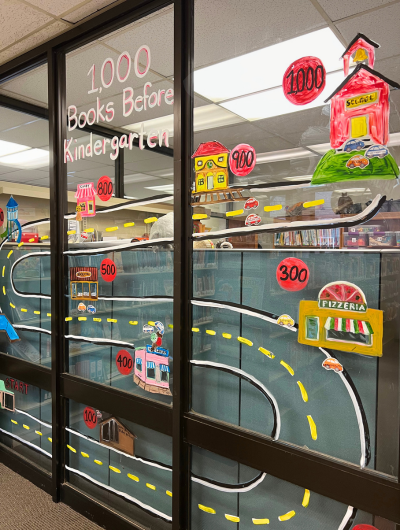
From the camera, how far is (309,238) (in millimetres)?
1436

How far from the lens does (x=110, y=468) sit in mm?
2150

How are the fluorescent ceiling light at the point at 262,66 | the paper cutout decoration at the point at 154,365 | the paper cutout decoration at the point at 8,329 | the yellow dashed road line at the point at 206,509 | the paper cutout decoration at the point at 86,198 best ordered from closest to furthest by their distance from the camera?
the fluorescent ceiling light at the point at 262,66 < the yellow dashed road line at the point at 206,509 < the paper cutout decoration at the point at 154,365 < the paper cutout decoration at the point at 86,198 < the paper cutout decoration at the point at 8,329

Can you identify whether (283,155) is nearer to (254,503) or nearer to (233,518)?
(254,503)

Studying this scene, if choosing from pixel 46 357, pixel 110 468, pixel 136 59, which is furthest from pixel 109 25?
pixel 110 468

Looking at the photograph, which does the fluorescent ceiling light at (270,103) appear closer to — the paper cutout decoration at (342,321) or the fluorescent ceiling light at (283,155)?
the fluorescent ceiling light at (283,155)

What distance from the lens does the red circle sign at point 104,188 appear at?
2027mm

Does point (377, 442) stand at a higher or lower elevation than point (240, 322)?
lower

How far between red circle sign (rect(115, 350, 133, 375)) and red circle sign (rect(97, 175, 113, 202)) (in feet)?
2.65

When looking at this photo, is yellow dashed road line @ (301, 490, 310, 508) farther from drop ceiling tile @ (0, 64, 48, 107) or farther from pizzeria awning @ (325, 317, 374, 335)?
drop ceiling tile @ (0, 64, 48, 107)

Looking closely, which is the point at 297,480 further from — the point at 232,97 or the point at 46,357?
the point at 46,357

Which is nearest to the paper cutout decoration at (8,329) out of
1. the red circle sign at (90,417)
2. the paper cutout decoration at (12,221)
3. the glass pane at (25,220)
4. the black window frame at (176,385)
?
the glass pane at (25,220)

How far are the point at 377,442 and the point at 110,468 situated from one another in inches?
57.4

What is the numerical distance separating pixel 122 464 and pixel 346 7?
227 cm

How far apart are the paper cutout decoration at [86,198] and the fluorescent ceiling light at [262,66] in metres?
0.80
